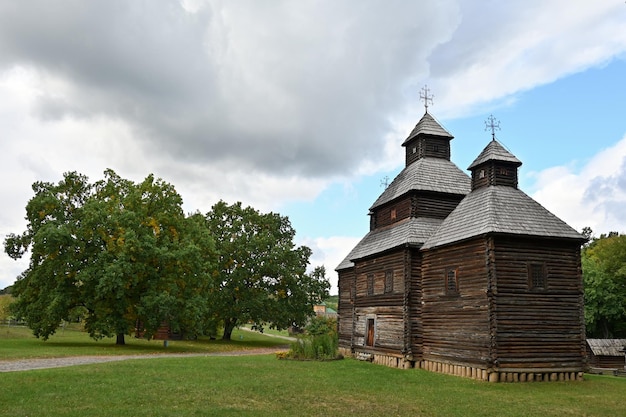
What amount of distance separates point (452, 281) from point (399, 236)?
16.7ft

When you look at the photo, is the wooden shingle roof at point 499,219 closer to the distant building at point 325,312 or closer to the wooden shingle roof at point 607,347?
the wooden shingle roof at point 607,347

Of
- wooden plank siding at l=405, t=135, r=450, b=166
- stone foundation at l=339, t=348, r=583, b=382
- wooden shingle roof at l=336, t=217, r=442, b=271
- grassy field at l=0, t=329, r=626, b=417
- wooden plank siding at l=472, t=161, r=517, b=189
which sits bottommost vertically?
grassy field at l=0, t=329, r=626, b=417

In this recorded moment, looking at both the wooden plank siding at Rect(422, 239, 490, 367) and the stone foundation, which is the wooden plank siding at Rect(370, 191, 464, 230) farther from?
the stone foundation

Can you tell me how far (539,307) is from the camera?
22.7 m

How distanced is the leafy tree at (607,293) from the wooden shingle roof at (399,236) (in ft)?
108

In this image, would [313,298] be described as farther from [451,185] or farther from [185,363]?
[185,363]

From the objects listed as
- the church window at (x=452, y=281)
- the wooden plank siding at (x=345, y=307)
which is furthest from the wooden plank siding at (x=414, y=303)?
the wooden plank siding at (x=345, y=307)

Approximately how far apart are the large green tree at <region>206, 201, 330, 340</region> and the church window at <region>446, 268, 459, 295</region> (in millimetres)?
27813

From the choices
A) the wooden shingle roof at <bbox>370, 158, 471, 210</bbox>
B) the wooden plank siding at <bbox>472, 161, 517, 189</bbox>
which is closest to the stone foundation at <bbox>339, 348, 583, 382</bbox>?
the wooden plank siding at <bbox>472, 161, 517, 189</bbox>

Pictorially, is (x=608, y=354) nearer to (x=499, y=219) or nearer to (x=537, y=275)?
(x=537, y=275)

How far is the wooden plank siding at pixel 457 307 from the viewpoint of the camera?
22438 millimetres

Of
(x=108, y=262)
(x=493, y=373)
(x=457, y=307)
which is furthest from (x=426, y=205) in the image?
(x=108, y=262)

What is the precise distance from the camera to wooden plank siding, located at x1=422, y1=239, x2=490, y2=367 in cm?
2244

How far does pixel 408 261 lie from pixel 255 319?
26.8 metres
